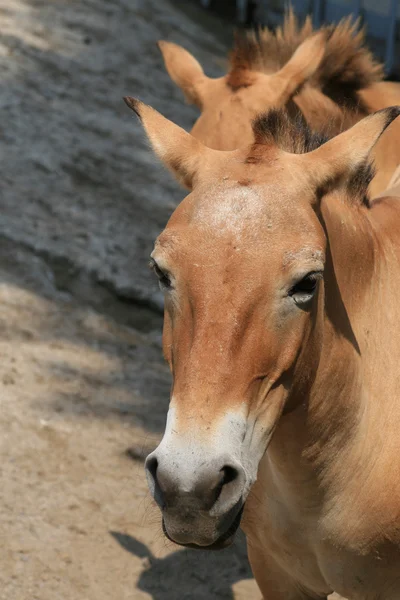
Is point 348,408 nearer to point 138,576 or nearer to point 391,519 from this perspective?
point 391,519

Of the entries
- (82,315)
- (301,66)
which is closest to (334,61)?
(301,66)

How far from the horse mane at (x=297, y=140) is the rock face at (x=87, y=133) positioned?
4069 mm

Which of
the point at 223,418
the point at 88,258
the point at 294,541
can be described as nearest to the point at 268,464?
the point at 294,541

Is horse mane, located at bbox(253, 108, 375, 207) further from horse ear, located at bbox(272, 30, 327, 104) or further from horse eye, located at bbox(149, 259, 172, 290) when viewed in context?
horse ear, located at bbox(272, 30, 327, 104)

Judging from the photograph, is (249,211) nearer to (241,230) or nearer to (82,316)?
(241,230)

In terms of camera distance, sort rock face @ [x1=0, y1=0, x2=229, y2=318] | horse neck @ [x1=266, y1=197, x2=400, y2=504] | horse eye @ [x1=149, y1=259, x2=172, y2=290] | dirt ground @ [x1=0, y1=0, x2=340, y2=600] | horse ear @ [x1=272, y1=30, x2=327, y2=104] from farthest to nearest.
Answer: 1. rock face @ [x1=0, y1=0, x2=229, y2=318]
2. horse ear @ [x1=272, y1=30, x2=327, y2=104]
3. dirt ground @ [x1=0, y1=0, x2=340, y2=600]
4. horse neck @ [x1=266, y1=197, x2=400, y2=504]
5. horse eye @ [x1=149, y1=259, x2=172, y2=290]

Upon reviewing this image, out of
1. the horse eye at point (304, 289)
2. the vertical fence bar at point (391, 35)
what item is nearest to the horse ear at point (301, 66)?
the horse eye at point (304, 289)

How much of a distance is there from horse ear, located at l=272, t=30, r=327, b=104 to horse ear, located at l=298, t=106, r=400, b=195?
262 cm

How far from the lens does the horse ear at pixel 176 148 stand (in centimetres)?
307

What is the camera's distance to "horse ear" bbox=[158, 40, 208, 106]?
5.99m

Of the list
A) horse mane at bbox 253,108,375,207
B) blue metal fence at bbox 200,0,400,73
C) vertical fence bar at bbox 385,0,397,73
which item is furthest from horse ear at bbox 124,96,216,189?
vertical fence bar at bbox 385,0,397,73

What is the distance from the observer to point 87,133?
9.16 meters

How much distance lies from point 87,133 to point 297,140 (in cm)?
626

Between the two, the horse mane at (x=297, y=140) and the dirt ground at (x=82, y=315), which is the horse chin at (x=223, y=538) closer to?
the horse mane at (x=297, y=140)
